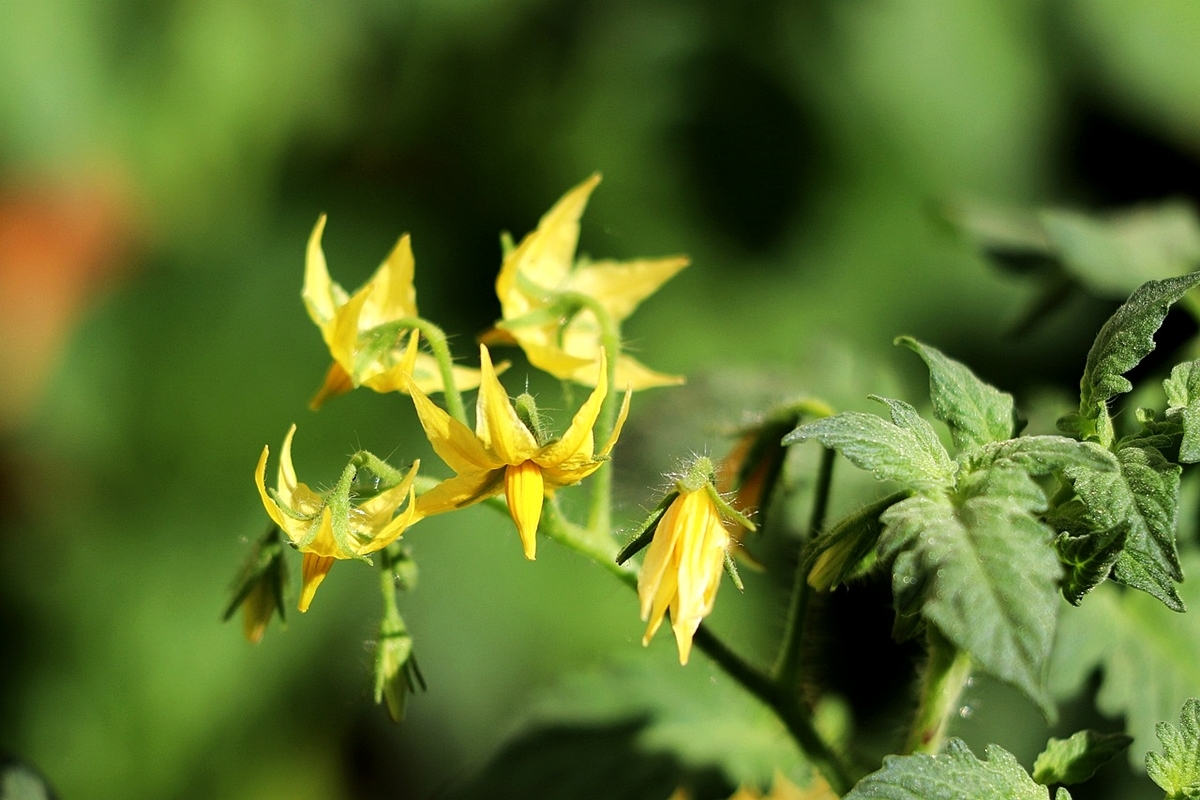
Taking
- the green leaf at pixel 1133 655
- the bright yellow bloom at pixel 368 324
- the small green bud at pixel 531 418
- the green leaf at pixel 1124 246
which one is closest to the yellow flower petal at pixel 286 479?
the bright yellow bloom at pixel 368 324

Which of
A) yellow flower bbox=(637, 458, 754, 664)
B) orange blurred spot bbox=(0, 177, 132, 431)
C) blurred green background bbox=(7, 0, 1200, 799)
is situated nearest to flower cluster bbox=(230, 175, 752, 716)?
yellow flower bbox=(637, 458, 754, 664)

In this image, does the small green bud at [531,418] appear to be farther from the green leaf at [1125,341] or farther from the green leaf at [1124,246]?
the green leaf at [1124,246]

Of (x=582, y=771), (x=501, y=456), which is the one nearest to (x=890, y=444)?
(x=501, y=456)

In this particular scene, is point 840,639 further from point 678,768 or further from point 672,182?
point 672,182

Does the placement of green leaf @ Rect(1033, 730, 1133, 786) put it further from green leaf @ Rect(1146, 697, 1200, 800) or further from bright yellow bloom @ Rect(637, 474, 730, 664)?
bright yellow bloom @ Rect(637, 474, 730, 664)

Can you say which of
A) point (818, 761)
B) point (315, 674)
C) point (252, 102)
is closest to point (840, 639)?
point (818, 761)

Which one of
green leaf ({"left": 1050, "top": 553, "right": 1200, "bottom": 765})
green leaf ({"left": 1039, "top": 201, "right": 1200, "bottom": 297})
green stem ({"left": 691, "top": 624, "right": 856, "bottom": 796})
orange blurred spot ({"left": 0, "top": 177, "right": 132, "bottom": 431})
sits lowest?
orange blurred spot ({"left": 0, "top": 177, "right": 132, "bottom": 431})

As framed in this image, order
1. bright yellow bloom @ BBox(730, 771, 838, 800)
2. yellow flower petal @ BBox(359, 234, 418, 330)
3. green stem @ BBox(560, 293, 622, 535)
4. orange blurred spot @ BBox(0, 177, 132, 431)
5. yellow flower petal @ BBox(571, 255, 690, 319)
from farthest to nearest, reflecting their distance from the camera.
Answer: orange blurred spot @ BBox(0, 177, 132, 431), bright yellow bloom @ BBox(730, 771, 838, 800), yellow flower petal @ BBox(571, 255, 690, 319), yellow flower petal @ BBox(359, 234, 418, 330), green stem @ BBox(560, 293, 622, 535)
